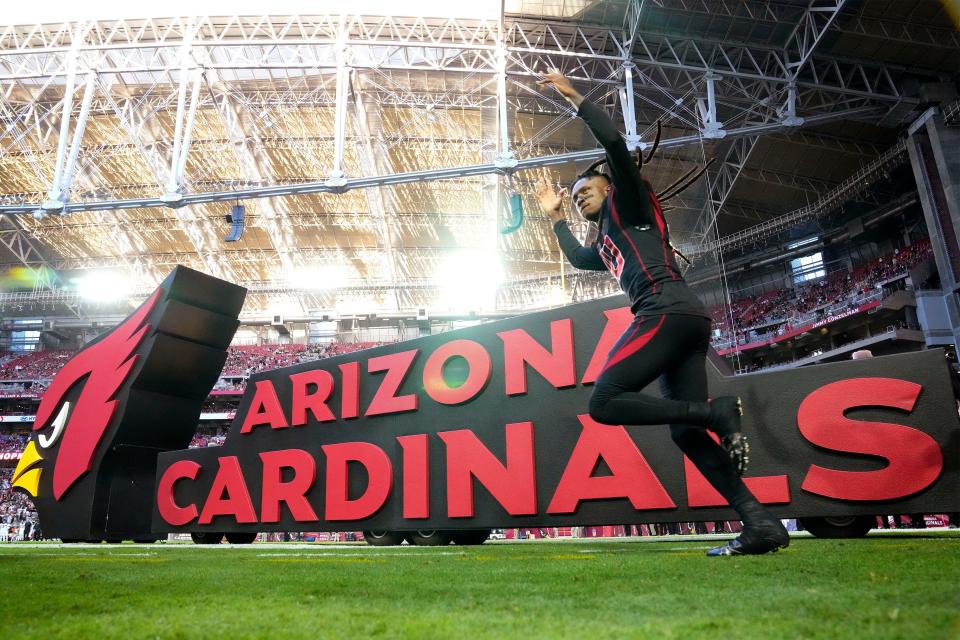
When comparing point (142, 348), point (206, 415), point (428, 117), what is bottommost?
point (142, 348)

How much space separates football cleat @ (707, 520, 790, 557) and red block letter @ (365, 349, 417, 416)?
3.88 m

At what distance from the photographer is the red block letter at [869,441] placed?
13.2 ft

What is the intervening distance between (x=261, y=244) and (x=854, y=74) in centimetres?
2615

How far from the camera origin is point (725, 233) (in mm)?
27781

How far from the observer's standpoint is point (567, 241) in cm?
336

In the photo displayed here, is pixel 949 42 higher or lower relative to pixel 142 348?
higher

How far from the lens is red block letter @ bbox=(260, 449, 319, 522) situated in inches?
253

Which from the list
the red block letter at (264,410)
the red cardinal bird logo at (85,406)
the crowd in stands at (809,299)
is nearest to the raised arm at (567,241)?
the red block letter at (264,410)

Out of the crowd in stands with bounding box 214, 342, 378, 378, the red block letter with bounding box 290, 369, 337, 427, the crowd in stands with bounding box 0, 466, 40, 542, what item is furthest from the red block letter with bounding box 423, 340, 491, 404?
the crowd in stands with bounding box 214, 342, 378, 378

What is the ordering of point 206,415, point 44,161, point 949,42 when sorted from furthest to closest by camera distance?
point 206,415
point 44,161
point 949,42

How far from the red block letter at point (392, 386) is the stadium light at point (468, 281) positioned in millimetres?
23670

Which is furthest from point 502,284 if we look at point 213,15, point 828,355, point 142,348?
point 142,348

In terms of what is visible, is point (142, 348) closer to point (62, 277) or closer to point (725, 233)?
point (725, 233)

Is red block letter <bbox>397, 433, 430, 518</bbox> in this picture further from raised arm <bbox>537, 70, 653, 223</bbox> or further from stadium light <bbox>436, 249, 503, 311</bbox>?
stadium light <bbox>436, 249, 503, 311</bbox>
